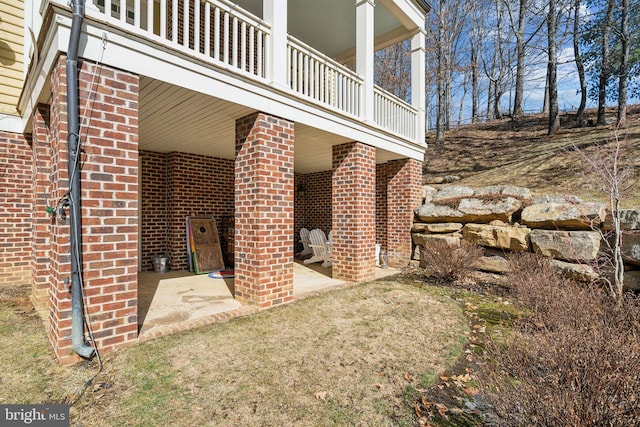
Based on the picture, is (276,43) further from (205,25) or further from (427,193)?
(427,193)

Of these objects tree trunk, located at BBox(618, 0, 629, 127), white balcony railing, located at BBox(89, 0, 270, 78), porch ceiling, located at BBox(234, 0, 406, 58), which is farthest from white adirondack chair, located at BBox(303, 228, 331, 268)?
tree trunk, located at BBox(618, 0, 629, 127)

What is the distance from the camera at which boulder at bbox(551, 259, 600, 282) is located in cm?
493

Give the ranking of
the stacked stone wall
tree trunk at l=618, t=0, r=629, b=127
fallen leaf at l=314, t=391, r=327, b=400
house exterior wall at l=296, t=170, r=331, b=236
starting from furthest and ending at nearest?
tree trunk at l=618, t=0, r=629, b=127 → house exterior wall at l=296, t=170, r=331, b=236 → the stacked stone wall → fallen leaf at l=314, t=391, r=327, b=400

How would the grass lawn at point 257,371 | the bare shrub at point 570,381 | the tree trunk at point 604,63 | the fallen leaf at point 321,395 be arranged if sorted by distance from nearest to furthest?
1. the bare shrub at point 570,381
2. the grass lawn at point 257,371
3. the fallen leaf at point 321,395
4. the tree trunk at point 604,63

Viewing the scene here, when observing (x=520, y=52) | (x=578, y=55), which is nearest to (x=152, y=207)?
(x=578, y=55)

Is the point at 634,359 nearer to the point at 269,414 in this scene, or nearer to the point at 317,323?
the point at 269,414

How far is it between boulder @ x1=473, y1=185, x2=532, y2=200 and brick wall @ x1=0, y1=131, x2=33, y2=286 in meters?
9.13

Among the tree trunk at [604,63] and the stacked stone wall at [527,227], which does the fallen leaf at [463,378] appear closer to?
the stacked stone wall at [527,227]

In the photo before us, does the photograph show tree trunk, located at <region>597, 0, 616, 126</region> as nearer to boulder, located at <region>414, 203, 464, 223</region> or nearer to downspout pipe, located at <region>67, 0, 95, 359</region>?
boulder, located at <region>414, 203, 464, 223</region>

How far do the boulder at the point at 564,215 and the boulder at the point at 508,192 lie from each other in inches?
23.7

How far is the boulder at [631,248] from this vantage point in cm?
455

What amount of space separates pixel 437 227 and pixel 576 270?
2671mm

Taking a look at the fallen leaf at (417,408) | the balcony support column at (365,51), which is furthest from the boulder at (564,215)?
the fallen leaf at (417,408)

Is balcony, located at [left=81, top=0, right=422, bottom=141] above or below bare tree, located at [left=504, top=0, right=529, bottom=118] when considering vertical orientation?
below
